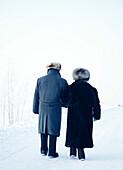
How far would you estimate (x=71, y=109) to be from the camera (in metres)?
5.75

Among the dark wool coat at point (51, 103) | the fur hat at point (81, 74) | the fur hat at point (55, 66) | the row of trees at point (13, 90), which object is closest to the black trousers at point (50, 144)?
the dark wool coat at point (51, 103)

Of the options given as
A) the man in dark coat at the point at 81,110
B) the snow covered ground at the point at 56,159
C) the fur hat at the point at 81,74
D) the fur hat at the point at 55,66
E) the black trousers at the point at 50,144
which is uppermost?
the fur hat at the point at 55,66

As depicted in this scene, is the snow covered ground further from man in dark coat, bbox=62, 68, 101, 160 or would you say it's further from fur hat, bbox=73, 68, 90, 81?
fur hat, bbox=73, 68, 90, 81

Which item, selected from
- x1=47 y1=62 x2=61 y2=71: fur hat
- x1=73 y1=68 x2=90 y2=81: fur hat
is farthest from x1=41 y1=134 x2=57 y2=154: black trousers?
x1=47 y1=62 x2=61 y2=71: fur hat

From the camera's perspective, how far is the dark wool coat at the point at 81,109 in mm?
5629

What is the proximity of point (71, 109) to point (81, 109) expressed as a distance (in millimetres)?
214

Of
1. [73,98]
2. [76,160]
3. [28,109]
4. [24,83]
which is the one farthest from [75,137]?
[28,109]

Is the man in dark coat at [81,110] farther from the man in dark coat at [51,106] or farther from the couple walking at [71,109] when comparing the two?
the man in dark coat at [51,106]

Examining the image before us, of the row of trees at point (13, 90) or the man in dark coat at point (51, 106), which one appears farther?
the row of trees at point (13, 90)

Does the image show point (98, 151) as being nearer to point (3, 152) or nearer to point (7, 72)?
point (3, 152)

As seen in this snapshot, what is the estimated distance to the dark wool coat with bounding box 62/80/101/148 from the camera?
18.5ft

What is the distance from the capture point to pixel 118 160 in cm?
557

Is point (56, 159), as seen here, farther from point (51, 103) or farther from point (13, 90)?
point (13, 90)

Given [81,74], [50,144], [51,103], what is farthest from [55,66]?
[50,144]
